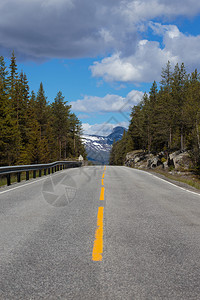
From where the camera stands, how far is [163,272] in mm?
3074

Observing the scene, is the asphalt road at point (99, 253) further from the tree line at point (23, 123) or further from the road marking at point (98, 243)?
the tree line at point (23, 123)

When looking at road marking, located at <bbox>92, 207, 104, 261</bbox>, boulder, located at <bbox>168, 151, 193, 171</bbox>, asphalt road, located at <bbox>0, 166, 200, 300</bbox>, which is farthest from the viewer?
boulder, located at <bbox>168, 151, 193, 171</bbox>

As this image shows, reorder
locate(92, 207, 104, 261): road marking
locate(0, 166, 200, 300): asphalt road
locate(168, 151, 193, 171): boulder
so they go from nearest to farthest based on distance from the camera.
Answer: locate(0, 166, 200, 300): asphalt road → locate(92, 207, 104, 261): road marking → locate(168, 151, 193, 171): boulder

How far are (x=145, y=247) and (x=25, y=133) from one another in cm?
3976

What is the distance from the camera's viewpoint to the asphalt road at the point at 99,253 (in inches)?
105

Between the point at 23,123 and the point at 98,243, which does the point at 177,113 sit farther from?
the point at 98,243

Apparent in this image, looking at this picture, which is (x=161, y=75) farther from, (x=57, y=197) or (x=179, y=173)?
(x=57, y=197)

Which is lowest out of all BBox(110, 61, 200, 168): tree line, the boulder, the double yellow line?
the double yellow line

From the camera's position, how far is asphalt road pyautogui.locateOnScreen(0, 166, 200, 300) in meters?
2.67

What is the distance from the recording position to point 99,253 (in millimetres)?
3680

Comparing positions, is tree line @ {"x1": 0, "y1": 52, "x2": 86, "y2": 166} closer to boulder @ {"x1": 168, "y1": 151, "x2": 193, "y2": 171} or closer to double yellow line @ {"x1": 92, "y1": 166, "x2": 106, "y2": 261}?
boulder @ {"x1": 168, "y1": 151, "x2": 193, "y2": 171}

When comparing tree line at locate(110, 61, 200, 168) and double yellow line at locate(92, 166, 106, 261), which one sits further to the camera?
tree line at locate(110, 61, 200, 168)

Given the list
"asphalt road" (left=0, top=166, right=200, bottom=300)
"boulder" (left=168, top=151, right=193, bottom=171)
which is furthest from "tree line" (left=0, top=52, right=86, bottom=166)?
"asphalt road" (left=0, top=166, right=200, bottom=300)

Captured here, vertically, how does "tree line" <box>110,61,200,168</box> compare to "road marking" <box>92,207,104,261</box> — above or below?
above
